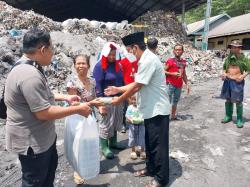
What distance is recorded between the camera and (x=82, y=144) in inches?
133

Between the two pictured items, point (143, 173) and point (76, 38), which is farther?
point (76, 38)

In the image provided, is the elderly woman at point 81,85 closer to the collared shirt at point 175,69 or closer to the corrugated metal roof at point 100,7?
the collared shirt at point 175,69

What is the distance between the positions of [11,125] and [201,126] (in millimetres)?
4837

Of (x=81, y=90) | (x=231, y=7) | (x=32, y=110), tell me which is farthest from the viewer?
(x=231, y=7)

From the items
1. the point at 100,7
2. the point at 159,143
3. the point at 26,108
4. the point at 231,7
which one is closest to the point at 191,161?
the point at 159,143

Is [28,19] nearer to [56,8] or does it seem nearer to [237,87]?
[237,87]

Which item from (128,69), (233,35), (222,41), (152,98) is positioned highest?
(233,35)

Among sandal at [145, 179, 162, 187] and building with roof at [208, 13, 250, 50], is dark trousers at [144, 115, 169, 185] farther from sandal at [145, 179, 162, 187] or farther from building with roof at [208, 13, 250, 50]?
building with roof at [208, 13, 250, 50]

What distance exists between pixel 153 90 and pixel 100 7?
21.9m

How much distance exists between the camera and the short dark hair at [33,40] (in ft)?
8.05

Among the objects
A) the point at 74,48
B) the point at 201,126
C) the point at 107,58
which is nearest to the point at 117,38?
the point at 74,48

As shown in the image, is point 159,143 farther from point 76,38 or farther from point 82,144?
point 76,38

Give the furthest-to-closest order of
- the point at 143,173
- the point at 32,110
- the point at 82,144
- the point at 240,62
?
the point at 240,62, the point at 143,173, the point at 82,144, the point at 32,110

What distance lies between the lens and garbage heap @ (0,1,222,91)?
938 centimetres
